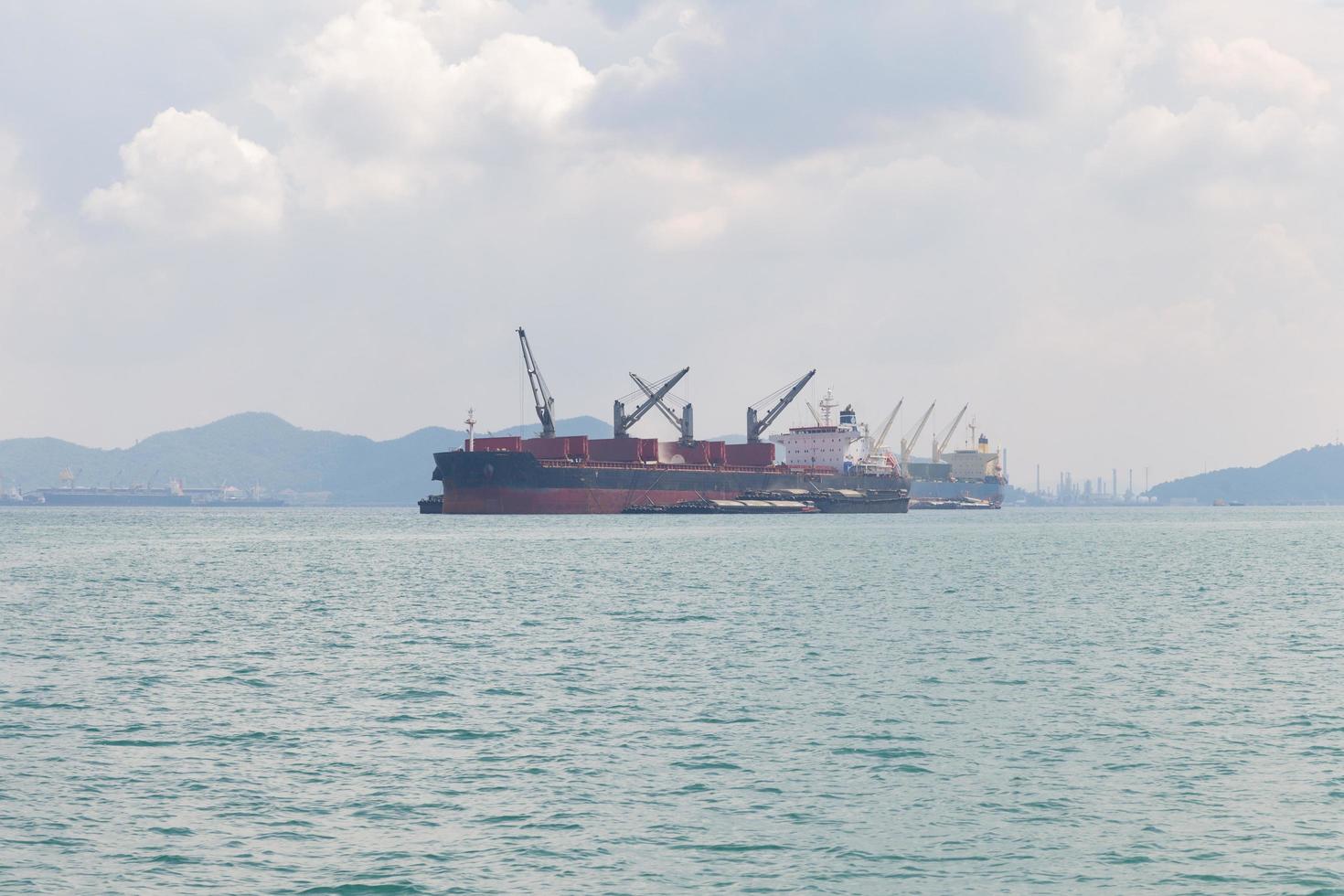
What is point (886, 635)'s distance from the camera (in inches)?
1575

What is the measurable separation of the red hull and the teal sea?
9115 centimetres

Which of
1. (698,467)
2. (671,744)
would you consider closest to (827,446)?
(698,467)

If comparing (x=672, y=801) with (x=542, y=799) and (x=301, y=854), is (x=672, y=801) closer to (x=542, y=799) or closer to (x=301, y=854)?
(x=542, y=799)

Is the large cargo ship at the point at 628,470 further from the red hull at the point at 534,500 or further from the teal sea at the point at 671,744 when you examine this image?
the teal sea at the point at 671,744

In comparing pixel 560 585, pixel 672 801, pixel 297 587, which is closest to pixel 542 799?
pixel 672 801

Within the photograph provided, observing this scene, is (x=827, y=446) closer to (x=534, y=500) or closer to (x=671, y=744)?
(x=534, y=500)

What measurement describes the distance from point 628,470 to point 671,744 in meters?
130

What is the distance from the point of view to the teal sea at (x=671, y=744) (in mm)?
16266

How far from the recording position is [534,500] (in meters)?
145

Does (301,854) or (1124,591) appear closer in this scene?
(301,854)

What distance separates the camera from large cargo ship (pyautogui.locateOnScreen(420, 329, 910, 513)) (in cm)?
14450

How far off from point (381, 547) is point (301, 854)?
86230 mm

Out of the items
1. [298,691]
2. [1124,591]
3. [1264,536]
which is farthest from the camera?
[1264,536]

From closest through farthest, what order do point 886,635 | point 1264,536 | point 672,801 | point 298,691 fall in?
1. point 672,801
2. point 298,691
3. point 886,635
4. point 1264,536
